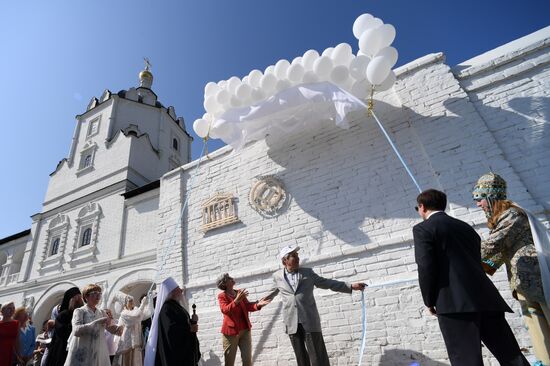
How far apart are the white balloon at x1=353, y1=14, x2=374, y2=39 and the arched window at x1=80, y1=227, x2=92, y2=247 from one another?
35.8 feet

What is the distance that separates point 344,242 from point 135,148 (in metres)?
10.8

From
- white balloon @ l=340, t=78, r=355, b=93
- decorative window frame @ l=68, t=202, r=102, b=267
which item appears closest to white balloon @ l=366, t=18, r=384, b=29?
white balloon @ l=340, t=78, r=355, b=93

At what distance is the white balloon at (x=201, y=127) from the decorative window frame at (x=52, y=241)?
29.7 ft

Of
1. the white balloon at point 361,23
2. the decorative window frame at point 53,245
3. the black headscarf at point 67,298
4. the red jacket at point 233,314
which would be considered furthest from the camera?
the decorative window frame at point 53,245

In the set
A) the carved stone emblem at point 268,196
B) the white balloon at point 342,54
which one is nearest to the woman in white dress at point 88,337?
the carved stone emblem at point 268,196

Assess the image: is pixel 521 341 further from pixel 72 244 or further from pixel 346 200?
pixel 72 244

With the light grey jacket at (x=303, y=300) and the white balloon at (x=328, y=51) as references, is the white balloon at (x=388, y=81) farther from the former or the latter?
the light grey jacket at (x=303, y=300)

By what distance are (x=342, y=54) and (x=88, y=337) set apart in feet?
15.8

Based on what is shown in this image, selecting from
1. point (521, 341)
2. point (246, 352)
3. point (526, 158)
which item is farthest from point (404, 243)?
point (246, 352)

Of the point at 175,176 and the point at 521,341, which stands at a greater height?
the point at 175,176

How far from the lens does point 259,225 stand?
18.4 feet

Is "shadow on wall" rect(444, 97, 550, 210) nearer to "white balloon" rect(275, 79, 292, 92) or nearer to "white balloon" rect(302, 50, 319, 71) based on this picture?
"white balloon" rect(302, 50, 319, 71)

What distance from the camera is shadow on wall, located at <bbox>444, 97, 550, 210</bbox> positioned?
391cm

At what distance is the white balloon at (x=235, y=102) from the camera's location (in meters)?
5.18
